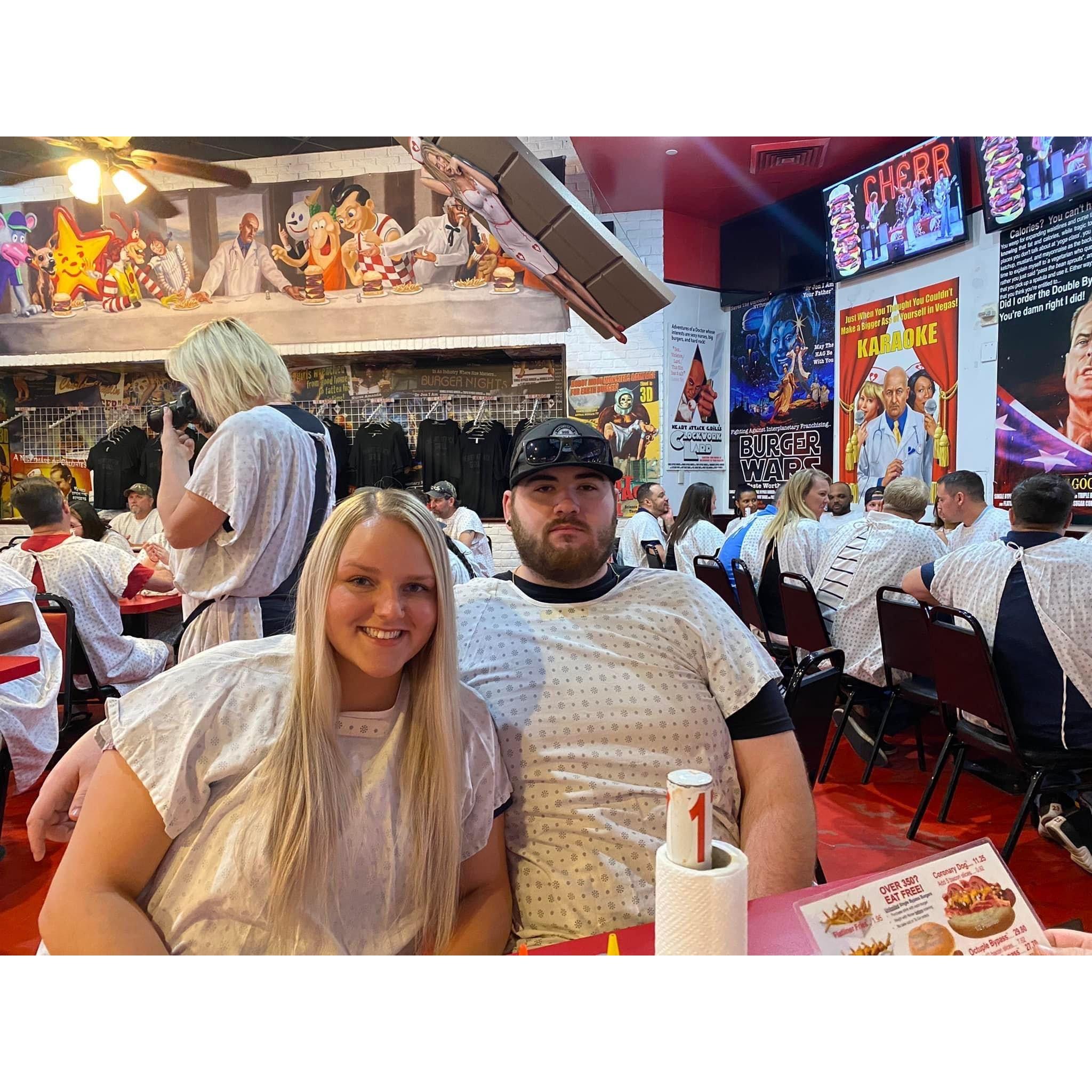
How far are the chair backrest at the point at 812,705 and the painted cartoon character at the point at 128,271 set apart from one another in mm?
8653

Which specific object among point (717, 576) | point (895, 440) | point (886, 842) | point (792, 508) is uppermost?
point (895, 440)

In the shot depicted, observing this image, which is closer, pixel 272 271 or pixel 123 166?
pixel 123 166

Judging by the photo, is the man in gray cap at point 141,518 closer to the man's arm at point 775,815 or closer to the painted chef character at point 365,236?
the painted chef character at point 365,236

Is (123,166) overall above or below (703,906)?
above

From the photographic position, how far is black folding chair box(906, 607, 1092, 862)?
2773 mm

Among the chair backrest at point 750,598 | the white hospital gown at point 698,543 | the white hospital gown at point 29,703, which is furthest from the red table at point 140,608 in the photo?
the white hospital gown at point 698,543

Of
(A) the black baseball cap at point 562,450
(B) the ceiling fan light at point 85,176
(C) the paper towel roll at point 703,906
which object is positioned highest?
(B) the ceiling fan light at point 85,176

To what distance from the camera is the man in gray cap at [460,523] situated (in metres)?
6.32

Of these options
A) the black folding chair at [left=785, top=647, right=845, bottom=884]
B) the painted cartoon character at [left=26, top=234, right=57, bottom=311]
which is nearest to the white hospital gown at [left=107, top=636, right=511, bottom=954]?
the black folding chair at [left=785, top=647, right=845, bottom=884]

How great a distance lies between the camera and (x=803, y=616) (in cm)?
416

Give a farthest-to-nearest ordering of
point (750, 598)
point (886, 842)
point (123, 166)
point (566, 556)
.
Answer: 1. point (750, 598)
2. point (123, 166)
3. point (886, 842)
4. point (566, 556)

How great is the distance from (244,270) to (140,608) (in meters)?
4.91

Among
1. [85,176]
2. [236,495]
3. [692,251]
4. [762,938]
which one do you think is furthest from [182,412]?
[692,251]

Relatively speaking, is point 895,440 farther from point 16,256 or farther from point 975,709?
point 16,256
